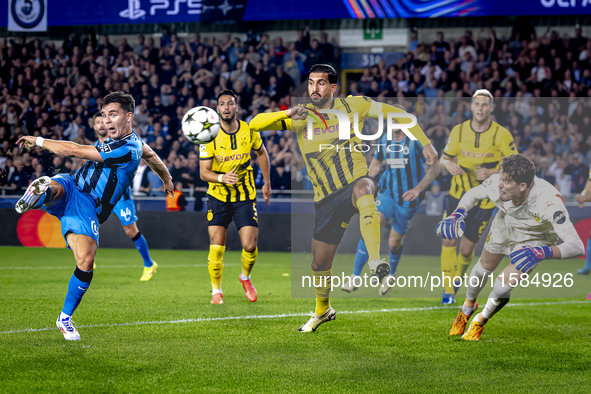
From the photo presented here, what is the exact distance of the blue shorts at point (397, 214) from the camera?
20.2 feet

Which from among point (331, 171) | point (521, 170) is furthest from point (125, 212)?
point (521, 170)

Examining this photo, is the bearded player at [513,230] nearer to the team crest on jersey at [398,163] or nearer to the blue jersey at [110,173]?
the team crest on jersey at [398,163]

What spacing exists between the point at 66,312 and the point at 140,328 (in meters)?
0.71

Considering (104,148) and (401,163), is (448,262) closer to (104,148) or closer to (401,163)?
(401,163)

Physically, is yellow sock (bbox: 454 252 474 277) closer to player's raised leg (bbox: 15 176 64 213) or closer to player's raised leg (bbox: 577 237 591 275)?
player's raised leg (bbox: 577 237 591 275)

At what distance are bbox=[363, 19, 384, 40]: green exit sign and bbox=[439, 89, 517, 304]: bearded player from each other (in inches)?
442

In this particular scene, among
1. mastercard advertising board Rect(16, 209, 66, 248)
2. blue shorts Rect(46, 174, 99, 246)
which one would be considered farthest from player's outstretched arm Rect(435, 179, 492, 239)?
mastercard advertising board Rect(16, 209, 66, 248)

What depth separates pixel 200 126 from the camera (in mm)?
6707

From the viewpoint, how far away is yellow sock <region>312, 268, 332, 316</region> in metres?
5.50

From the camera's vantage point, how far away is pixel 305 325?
5496 mm

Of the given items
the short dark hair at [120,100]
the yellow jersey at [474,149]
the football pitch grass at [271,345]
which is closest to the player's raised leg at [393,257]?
the football pitch grass at [271,345]

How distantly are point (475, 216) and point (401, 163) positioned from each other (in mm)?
801

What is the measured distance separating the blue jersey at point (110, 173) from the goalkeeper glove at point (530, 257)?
10.0ft

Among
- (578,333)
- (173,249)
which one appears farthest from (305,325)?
(173,249)
